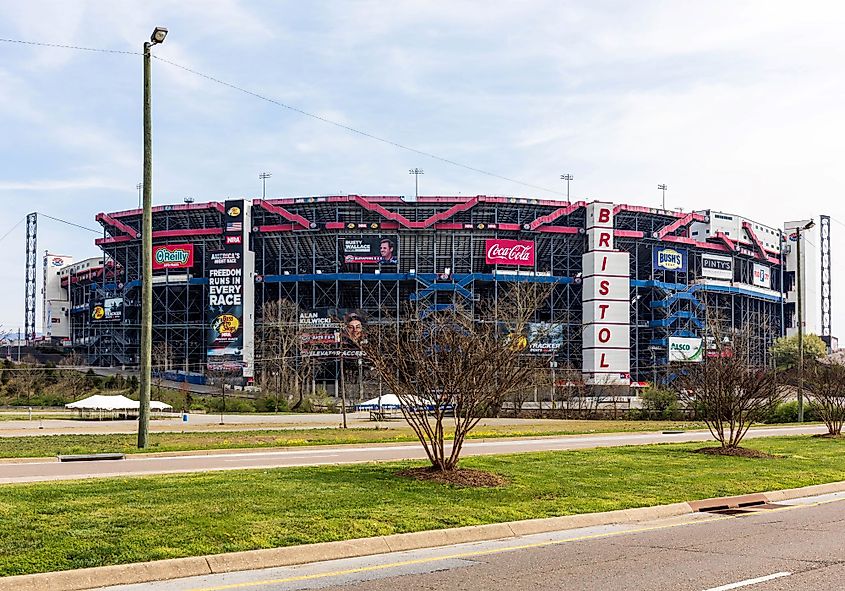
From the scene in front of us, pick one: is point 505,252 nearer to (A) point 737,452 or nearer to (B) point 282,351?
(B) point 282,351

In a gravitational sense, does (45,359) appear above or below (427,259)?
below

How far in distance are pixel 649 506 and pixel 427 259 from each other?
287ft

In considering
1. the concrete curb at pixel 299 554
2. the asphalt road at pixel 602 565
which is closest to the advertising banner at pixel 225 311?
the concrete curb at pixel 299 554

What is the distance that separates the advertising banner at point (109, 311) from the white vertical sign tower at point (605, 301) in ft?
174

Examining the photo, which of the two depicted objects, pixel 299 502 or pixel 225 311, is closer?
pixel 299 502

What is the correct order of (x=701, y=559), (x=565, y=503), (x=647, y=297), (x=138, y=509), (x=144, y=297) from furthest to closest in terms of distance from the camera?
(x=647, y=297), (x=144, y=297), (x=565, y=503), (x=138, y=509), (x=701, y=559)

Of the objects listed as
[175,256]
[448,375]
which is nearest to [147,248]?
[448,375]

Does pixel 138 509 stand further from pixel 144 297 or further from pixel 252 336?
pixel 252 336

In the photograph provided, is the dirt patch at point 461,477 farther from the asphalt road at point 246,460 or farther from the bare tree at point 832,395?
the bare tree at point 832,395

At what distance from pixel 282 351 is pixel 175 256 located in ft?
63.5

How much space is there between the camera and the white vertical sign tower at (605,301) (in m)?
96.8

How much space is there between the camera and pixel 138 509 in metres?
12.7

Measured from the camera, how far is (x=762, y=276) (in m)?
118

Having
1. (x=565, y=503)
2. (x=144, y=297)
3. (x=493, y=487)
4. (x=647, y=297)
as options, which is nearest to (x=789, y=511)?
(x=565, y=503)
